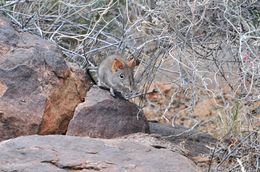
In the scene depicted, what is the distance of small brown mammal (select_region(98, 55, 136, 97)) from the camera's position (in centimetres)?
721

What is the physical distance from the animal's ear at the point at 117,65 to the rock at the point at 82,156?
184 cm

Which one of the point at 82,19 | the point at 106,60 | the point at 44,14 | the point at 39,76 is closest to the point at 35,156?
the point at 39,76

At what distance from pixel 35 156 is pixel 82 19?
4.20 metres

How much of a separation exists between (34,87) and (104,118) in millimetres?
675

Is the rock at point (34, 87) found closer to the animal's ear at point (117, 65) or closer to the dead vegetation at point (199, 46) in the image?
the animal's ear at point (117, 65)

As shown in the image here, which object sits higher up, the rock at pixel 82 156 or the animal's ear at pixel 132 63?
the animal's ear at pixel 132 63

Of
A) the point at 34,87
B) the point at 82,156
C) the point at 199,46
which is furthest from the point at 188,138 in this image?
the point at 82,156

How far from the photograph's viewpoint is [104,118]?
6.60 meters

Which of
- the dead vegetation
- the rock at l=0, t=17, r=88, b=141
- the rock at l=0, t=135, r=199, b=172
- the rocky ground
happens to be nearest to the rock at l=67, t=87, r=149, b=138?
the rocky ground

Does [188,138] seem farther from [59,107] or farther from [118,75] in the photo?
[59,107]

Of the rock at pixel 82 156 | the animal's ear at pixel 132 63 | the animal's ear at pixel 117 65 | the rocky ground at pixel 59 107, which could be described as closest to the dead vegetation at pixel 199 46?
the animal's ear at pixel 132 63

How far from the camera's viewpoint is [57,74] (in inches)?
261

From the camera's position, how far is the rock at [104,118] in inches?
257

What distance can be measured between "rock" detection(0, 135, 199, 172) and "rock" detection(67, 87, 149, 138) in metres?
1.09
